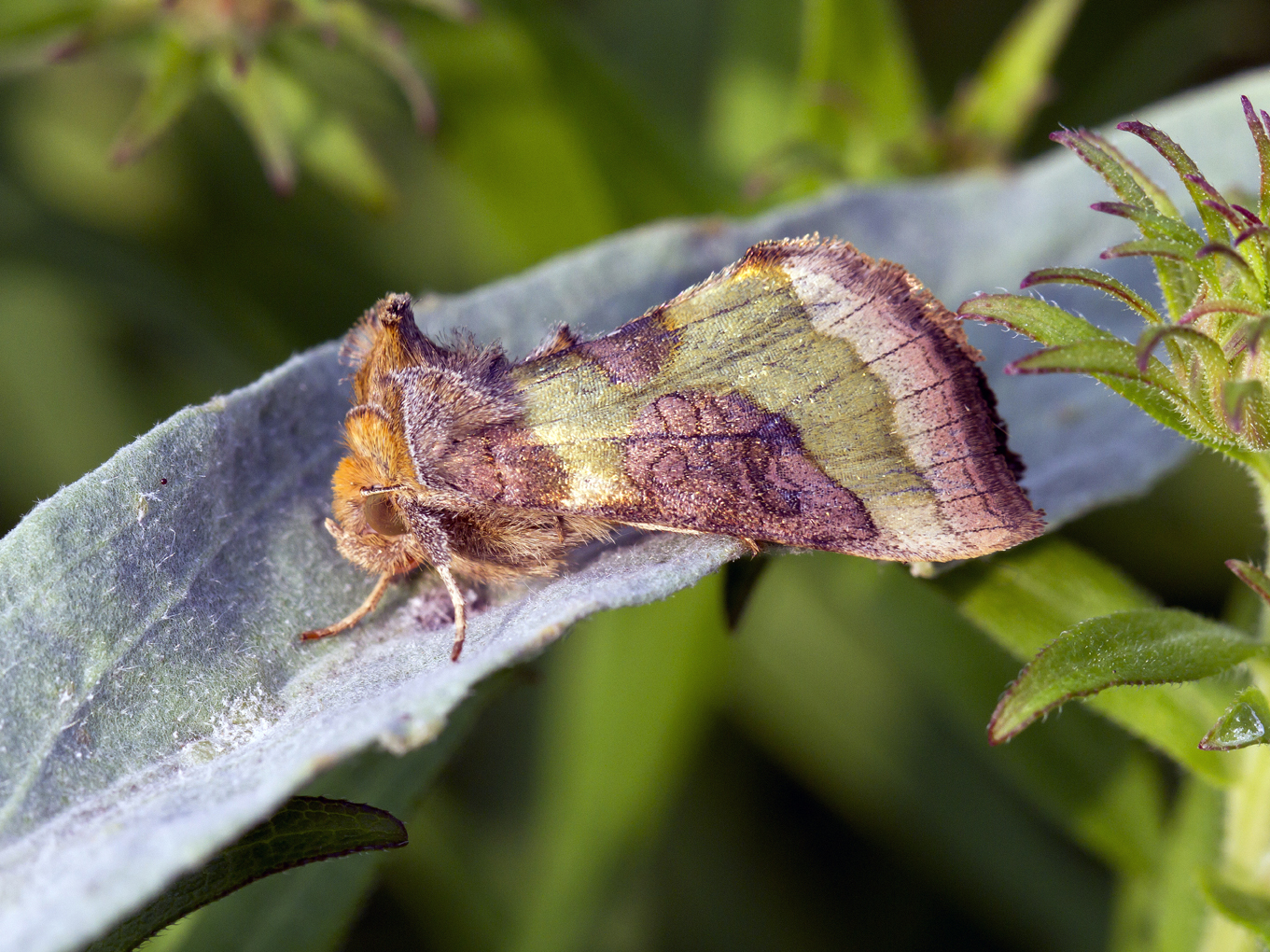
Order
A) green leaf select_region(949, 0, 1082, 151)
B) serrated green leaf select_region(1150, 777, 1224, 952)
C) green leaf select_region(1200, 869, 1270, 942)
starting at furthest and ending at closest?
green leaf select_region(949, 0, 1082, 151) < serrated green leaf select_region(1150, 777, 1224, 952) < green leaf select_region(1200, 869, 1270, 942)

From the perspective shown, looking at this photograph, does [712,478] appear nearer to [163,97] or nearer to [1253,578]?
[1253,578]

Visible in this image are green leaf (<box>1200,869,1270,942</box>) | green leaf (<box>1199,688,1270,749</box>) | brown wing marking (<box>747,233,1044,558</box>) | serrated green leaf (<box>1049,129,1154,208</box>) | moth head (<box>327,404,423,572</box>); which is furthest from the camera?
moth head (<box>327,404,423,572</box>)

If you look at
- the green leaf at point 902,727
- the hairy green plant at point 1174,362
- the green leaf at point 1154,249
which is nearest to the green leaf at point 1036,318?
the hairy green plant at point 1174,362

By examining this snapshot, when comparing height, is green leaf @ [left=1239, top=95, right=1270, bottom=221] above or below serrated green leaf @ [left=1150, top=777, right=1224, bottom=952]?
above

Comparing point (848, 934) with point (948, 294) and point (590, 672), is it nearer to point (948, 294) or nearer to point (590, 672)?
point (590, 672)

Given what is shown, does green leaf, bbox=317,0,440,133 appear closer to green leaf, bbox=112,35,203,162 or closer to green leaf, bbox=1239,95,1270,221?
green leaf, bbox=112,35,203,162

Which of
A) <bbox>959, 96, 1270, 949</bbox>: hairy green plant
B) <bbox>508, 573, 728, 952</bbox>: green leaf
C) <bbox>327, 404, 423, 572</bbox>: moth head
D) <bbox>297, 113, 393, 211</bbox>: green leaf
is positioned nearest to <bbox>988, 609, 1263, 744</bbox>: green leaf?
<bbox>959, 96, 1270, 949</bbox>: hairy green plant

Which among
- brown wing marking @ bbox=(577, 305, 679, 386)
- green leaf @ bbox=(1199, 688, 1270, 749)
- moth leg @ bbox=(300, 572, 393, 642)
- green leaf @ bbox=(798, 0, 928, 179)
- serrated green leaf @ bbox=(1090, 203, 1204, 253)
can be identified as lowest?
green leaf @ bbox=(1199, 688, 1270, 749)
